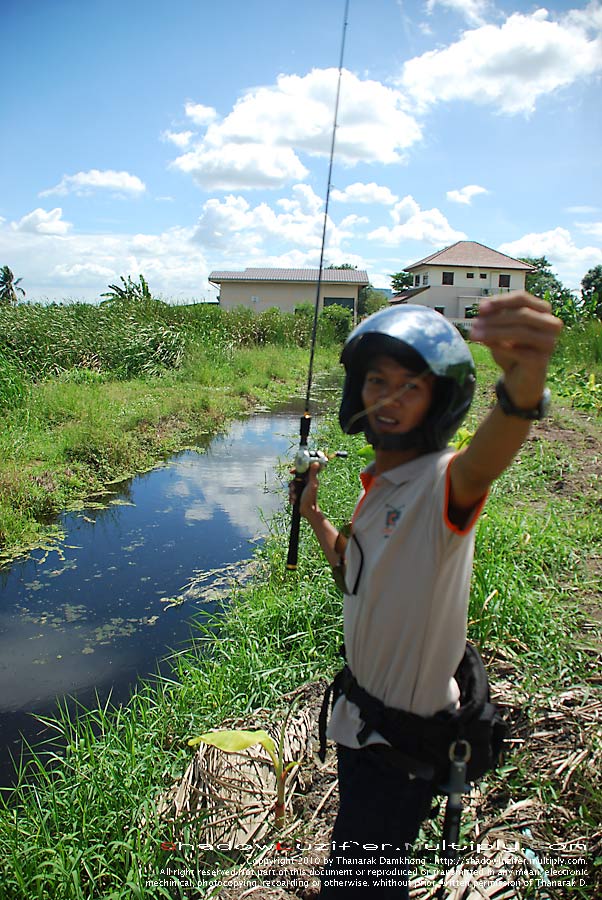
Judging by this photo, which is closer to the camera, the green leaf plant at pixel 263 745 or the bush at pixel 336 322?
the green leaf plant at pixel 263 745

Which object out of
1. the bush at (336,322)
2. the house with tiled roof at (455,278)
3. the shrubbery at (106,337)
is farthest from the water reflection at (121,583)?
the bush at (336,322)

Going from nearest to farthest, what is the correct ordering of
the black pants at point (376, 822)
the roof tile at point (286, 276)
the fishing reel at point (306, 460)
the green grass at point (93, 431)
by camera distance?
1. the black pants at point (376, 822)
2. the fishing reel at point (306, 460)
3. the green grass at point (93, 431)
4. the roof tile at point (286, 276)

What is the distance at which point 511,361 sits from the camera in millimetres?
1165

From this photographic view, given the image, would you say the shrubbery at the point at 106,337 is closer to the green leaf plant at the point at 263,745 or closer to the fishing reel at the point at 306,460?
the green leaf plant at the point at 263,745

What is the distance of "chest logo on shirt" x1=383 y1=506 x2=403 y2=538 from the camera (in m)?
1.43

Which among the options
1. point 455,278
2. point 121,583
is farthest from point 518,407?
point 455,278

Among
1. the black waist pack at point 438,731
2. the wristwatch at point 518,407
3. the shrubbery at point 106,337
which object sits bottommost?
the black waist pack at point 438,731

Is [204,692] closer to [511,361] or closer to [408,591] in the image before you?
[408,591]

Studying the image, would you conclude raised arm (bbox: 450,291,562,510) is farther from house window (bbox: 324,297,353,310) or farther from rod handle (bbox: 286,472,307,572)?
house window (bbox: 324,297,353,310)

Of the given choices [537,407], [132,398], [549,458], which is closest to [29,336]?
[132,398]

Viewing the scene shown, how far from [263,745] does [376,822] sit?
0.85 m

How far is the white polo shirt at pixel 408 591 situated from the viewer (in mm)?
1379

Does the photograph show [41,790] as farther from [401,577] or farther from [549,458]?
[549,458]

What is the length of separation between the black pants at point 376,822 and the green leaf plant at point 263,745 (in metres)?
0.70
